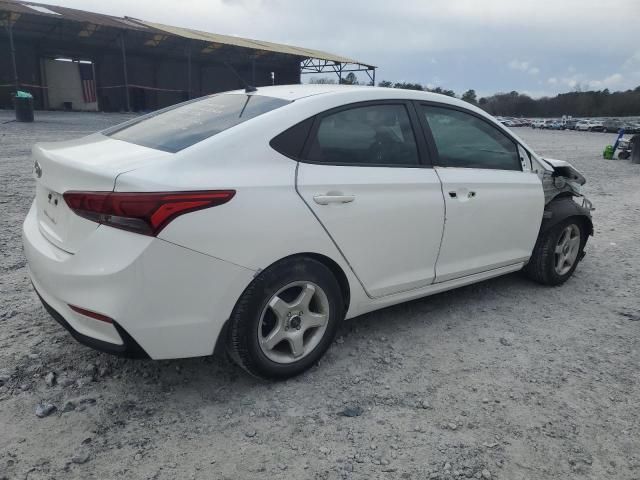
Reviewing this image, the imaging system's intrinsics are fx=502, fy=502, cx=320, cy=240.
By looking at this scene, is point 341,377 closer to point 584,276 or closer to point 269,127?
point 269,127

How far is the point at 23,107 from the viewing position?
17016mm

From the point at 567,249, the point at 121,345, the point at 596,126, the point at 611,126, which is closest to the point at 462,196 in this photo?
the point at 567,249

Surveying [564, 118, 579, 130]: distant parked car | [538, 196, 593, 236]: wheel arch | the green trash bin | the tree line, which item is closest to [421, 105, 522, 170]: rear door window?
[538, 196, 593, 236]: wheel arch

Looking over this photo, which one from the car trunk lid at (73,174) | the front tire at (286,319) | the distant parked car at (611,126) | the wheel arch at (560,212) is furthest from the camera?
the distant parked car at (611,126)

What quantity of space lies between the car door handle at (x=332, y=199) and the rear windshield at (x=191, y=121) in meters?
0.58

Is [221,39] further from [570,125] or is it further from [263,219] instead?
[570,125]

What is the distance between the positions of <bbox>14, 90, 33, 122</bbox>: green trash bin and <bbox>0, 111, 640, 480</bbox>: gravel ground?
16.0m

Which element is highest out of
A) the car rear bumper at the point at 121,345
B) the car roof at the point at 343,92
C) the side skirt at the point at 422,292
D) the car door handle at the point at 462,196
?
the car roof at the point at 343,92

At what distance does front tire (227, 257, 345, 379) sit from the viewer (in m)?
2.50

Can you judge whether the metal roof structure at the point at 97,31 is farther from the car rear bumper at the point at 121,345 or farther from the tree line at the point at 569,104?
the tree line at the point at 569,104

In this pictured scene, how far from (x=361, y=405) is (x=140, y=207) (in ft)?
4.88

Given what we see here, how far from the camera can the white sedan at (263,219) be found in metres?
2.23

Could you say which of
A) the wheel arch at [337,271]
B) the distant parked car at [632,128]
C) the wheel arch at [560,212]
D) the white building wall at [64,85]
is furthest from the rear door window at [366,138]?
the white building wall at [64,85]

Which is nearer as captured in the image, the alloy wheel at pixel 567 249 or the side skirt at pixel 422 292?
the side skirt at pixel 422 292
